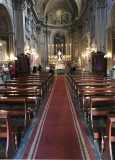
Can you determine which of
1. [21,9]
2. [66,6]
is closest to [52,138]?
[21,9]

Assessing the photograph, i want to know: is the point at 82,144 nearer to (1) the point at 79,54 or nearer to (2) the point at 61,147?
(2) the point at 61,147

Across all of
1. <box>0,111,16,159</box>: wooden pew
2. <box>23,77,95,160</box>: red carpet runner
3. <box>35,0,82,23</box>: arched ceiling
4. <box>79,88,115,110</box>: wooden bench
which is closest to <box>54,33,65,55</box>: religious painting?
<box>35,0,82,23</box>: arched ceiling

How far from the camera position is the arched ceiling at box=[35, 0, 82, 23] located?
26062mm

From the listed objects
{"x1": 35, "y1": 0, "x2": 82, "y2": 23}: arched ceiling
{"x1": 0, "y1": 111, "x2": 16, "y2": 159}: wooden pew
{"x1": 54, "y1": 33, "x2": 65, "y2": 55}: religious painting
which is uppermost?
{"x1": 35, "y1": 0, "x2": 82, "y2": 23}: arched ceiling

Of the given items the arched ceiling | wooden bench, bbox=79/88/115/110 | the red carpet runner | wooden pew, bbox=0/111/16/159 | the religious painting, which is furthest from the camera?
the religious painting

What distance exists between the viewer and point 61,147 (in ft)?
8.74

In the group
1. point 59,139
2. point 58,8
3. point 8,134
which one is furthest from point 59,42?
point 8,134

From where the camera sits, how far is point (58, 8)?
2839 cm

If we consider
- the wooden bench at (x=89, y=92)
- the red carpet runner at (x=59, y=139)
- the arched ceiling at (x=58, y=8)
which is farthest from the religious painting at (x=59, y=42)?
the red carpet runner at (x=59, y=139)

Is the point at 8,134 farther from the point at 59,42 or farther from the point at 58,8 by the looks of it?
the point at 58,8

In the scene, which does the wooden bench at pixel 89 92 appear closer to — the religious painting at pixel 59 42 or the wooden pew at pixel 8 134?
the wooden pew at pixel 8 134

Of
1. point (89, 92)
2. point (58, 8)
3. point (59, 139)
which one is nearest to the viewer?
point (59, 139)

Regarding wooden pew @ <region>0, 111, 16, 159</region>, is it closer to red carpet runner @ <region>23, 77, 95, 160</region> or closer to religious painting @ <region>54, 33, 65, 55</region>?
red carpet runner @ <region>23, 77, 95, 160</region>

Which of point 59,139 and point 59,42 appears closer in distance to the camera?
point 59,139
